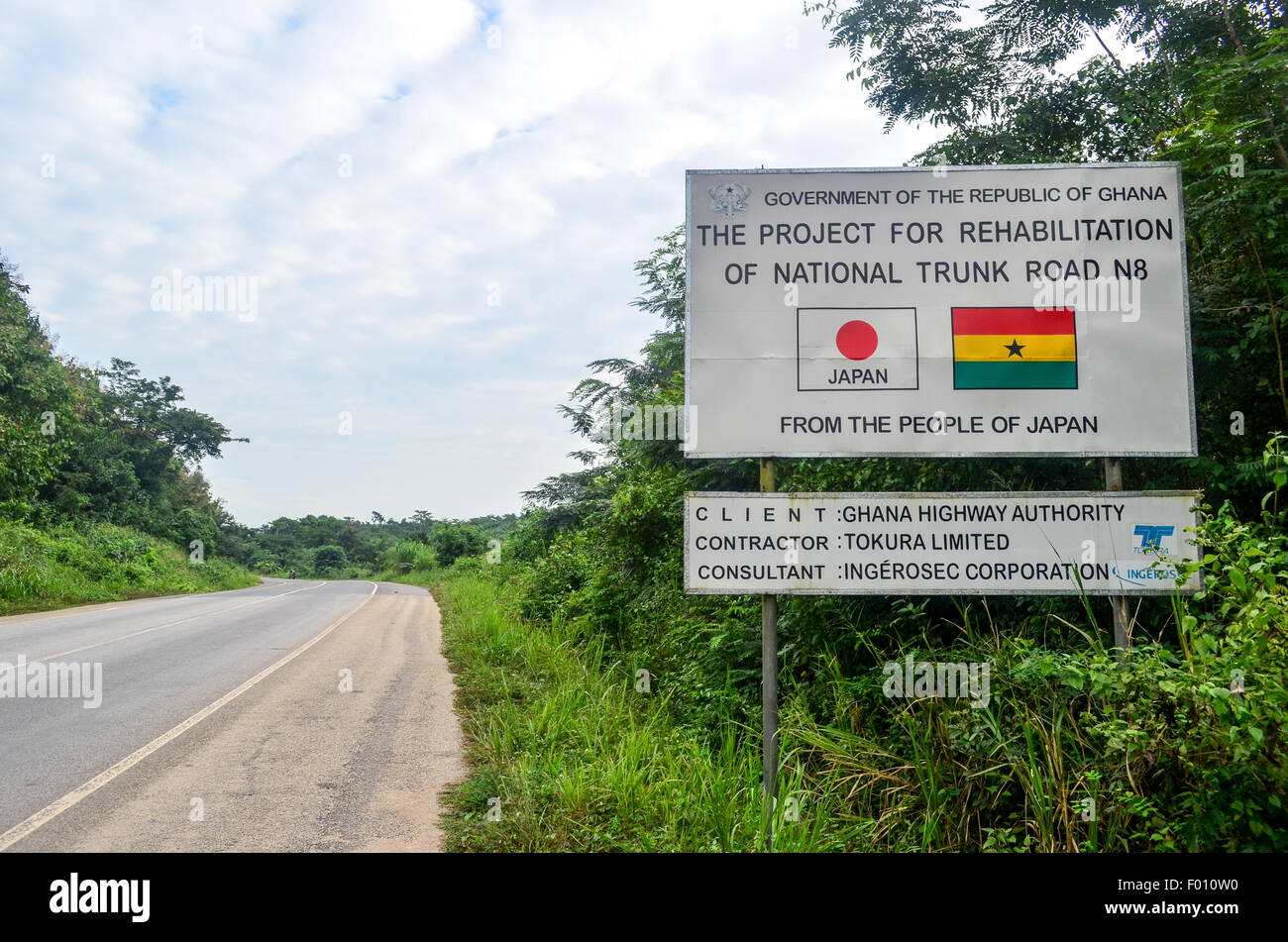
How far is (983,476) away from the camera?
5.45 meters

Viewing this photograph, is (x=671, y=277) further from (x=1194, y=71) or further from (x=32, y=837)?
(x=32, y=837)

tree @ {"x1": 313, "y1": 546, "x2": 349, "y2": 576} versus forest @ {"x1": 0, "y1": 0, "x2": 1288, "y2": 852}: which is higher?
forest @ {"x1": 0, "y1": 0, "x2": 1288, "y2": 852}

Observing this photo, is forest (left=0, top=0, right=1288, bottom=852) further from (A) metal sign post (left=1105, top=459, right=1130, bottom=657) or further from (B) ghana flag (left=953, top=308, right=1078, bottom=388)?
(B) ghana flag (left=953, top=308, right=1078, bottom=388)

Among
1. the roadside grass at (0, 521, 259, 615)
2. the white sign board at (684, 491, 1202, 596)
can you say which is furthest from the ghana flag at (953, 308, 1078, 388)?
the roadside grass at (0, 521, 259, 615)

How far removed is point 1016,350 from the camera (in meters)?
4.77

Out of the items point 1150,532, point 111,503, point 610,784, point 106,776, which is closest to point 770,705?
point 610,784

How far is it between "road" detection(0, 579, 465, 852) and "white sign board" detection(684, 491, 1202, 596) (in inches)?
91.0

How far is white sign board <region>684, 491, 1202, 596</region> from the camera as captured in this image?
180 inches

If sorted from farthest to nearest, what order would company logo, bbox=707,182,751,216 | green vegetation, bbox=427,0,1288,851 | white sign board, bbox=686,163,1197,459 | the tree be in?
the tree, company logo, bbox=707,182,751,216, white sign board, bbox=686,163,1197,459, green vegetation, bbox=427,0,1288,851

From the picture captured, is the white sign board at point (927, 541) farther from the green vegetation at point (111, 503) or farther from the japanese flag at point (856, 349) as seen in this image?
the green vegetation at point (111, 503)

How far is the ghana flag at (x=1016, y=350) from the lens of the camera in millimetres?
4762

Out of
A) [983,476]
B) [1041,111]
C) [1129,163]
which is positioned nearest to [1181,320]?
[1129,163]

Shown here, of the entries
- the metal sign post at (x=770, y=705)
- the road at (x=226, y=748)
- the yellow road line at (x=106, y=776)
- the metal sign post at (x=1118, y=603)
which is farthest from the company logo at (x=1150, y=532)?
the yellow road line at (x=106, y=776)

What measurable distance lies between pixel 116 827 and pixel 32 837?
36cm
